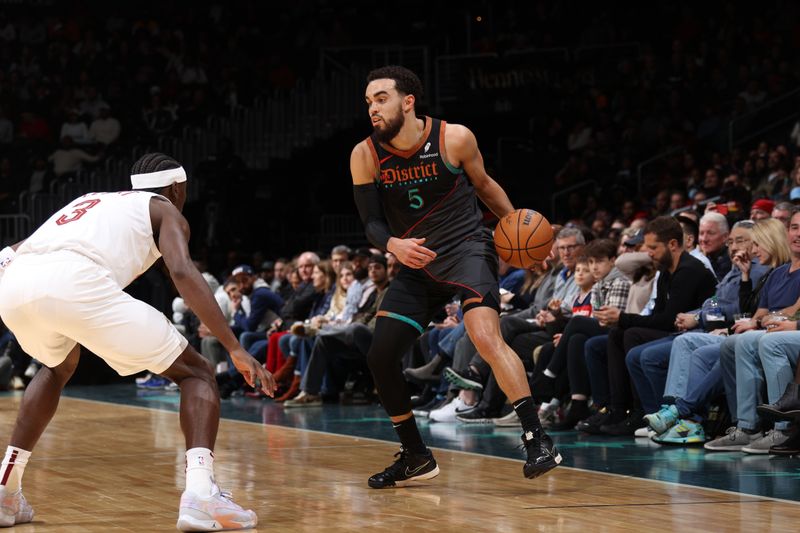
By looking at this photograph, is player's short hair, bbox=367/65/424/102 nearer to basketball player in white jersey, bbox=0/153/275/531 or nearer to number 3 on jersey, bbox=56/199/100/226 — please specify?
basketball player in white jersey, bbox=0/153/275/531

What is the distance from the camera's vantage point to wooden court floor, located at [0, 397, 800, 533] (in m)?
4.56

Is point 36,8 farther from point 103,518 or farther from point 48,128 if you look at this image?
point 103,518

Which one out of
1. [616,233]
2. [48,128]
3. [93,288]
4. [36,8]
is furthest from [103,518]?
[36,8]

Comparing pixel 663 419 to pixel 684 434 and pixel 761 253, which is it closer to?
pixel 684 434

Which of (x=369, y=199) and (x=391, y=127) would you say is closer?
(x=391, y=127)

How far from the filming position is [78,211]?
4.62 meters

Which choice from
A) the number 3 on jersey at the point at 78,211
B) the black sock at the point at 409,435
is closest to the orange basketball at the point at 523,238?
Answer: the black sock at the point at 409,435

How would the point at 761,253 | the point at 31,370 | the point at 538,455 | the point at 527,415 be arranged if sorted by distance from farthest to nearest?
1. the point at 31,370
2. the point at 761,253
3. the point at 527,415
4. the point at 538,455

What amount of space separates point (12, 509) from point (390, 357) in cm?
185

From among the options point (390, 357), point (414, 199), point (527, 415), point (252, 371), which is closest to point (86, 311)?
point (252, 371)

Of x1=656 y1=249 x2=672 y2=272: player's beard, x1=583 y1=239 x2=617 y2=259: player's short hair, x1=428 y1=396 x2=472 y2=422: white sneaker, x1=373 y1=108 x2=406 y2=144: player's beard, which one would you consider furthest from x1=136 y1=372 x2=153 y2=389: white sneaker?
x1=373 y1=108 x2=406 y2=144: player's beard

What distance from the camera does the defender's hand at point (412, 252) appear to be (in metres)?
5.41

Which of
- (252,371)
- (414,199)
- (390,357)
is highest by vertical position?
(414,199)

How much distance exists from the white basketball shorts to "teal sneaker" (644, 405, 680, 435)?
364 cm
